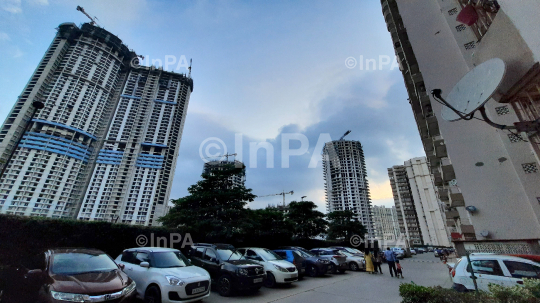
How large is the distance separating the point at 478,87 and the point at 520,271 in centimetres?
452

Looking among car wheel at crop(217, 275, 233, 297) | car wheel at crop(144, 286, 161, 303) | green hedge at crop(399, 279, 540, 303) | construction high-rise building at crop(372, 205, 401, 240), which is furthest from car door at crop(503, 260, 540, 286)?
construction high-rise building at crop(372, 205, 401, 240)

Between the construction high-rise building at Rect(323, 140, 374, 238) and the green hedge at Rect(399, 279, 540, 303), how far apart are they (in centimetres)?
7995

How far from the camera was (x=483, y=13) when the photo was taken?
6875 millimetres

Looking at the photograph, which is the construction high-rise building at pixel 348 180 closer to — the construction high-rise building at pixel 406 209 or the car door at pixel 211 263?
the construction high-rise building at pixel 406 209

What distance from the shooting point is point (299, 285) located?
27.1 feet

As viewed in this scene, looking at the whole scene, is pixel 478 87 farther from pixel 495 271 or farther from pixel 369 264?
pixel 369 264

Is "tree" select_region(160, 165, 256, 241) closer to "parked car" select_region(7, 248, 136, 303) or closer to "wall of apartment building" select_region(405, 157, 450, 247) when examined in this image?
"parked car" select_region(7, 248, 136, 303)

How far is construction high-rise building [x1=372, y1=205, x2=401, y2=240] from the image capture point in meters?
106

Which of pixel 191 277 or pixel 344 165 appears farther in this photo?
pixel 344 165

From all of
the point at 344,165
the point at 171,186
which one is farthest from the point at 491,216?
the point at 171,186

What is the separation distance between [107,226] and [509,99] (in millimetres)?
14909

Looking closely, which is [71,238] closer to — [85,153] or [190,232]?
[190,232]

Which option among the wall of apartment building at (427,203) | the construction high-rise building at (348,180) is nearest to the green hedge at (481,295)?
the wall of apartment building at (427,203)

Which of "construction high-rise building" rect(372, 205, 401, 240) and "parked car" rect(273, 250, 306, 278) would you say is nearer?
"parked car" rect(273, 250, 306, 278)
